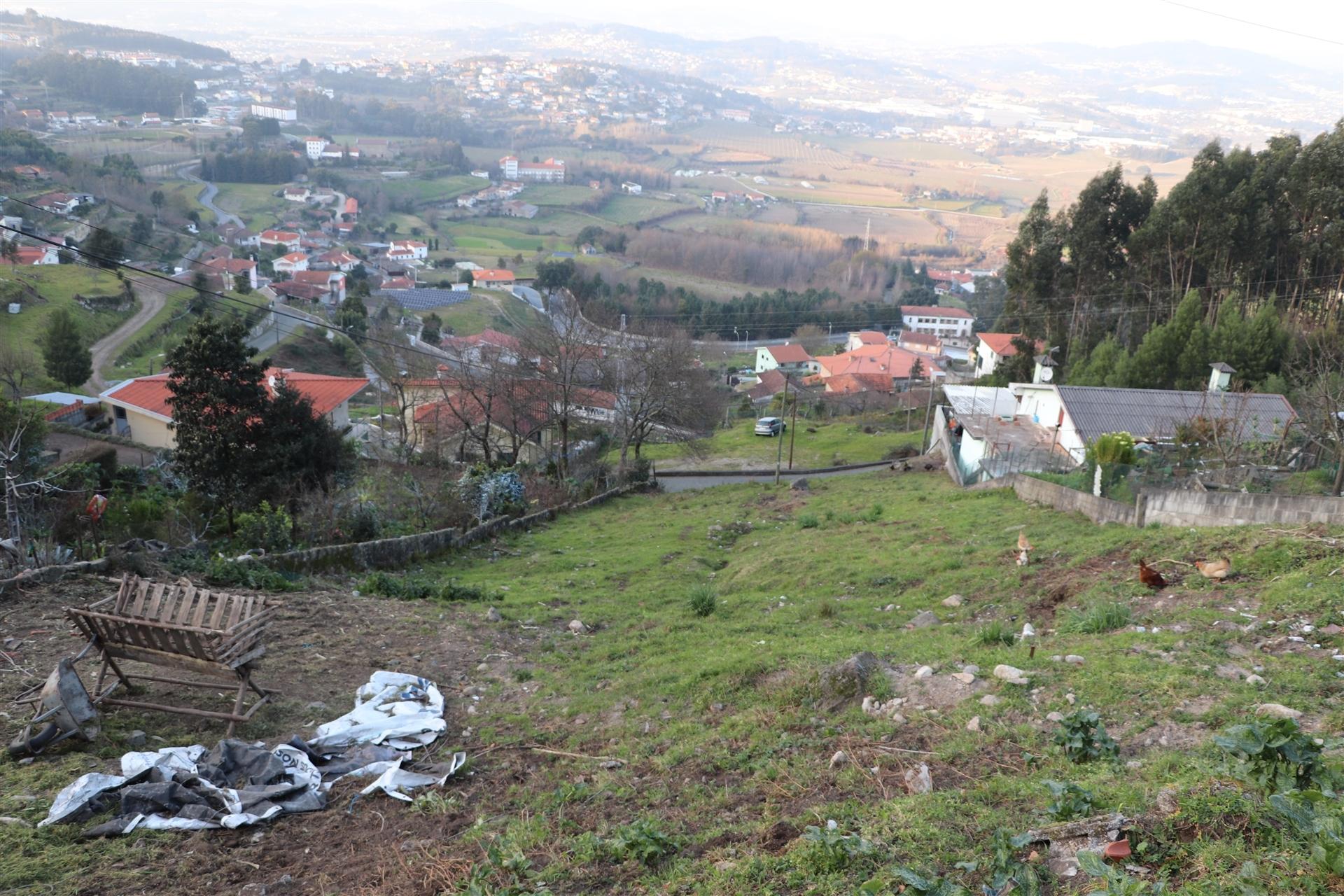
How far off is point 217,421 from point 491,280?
75.1 meters

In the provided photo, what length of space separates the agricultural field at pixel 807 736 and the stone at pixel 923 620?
0.05m

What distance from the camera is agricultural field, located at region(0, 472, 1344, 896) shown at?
4.29 meters

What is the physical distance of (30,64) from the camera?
6260 inches

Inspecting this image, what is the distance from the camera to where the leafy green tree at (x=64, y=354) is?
39844 mm

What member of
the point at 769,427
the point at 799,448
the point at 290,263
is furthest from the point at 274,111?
the point at 799,448

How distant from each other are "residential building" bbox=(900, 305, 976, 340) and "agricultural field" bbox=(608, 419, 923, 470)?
47.7 m

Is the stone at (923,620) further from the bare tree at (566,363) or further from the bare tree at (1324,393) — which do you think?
the bare tree at (566,363)

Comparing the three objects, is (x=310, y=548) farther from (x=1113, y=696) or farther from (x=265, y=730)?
(x=1113, y=696)

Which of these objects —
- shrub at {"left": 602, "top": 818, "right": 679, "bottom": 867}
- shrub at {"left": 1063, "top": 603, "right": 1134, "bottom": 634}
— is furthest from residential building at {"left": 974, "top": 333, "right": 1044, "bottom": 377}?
shrub at {"left": 602, "top": 818, "right": 679, "bottom": 867}

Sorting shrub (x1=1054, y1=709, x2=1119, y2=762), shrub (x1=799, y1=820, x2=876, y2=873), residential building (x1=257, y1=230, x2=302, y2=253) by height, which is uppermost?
shrub (x1=1054, y1=709, x2=1119, y2=762)

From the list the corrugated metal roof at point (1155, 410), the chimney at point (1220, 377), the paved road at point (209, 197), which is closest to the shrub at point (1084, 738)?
the corrugated metal roof at point (1155, 410)

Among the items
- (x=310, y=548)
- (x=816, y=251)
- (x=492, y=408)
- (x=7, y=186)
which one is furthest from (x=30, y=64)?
(x=310, y=548)

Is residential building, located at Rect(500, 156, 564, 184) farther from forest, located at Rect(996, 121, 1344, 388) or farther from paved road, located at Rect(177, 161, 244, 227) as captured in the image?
forest, located at Rect(996, 121, 1344, 388)

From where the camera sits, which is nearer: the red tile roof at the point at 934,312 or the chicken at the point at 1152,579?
the chicken at the point at 1152,579
